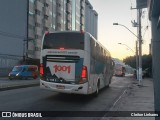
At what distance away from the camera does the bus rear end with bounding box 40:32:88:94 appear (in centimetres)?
1413

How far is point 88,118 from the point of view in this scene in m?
10.2

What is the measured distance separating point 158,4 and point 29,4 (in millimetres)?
62005

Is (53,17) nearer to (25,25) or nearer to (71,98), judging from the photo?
(25,25)

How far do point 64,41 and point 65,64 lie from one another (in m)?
1.13

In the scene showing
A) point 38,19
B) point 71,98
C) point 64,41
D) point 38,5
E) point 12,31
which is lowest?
point 71,98

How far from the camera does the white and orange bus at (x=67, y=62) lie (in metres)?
14.1

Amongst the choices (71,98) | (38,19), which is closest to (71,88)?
(71,98)

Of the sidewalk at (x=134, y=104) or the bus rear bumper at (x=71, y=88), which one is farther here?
the bus rear bumper at (x=71, y=88)

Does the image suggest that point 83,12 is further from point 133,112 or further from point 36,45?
point 133,112

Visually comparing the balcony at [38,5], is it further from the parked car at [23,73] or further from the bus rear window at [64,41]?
the bus rear window at [64,41]

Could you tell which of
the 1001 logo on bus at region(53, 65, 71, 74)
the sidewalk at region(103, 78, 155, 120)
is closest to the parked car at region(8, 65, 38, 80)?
the sidewalk at region(103, 78, 155, 120)

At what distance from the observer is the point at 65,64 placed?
1429 centimetres

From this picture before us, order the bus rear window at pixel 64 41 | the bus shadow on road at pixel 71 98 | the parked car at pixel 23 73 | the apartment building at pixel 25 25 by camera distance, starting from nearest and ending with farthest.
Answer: the bus rear window at pixel 64 41 < the bus shadow on road at pixel 71 98 < the parked car at pixel 23 73 < the apartment building at pixel 25 25

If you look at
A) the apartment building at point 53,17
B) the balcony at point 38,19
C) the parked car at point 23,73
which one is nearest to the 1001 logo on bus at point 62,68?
the parked car at point 23,73
